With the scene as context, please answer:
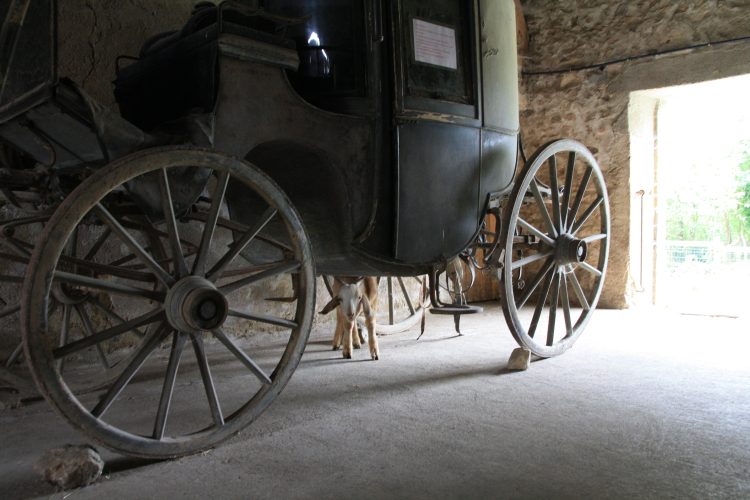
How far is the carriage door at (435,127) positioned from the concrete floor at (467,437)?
77cm

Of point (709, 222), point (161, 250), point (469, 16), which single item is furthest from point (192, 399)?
point (709, 222)

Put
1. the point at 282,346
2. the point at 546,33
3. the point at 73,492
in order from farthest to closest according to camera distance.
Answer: the point at 546,33 < the point at 282,346 < the point at 73,492

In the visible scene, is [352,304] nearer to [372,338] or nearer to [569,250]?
[372,338]

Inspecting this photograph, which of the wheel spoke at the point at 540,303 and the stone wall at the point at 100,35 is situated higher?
the stone wall at the point at 100,35

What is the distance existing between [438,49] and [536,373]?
1.84 meters

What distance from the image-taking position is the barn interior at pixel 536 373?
1.85m

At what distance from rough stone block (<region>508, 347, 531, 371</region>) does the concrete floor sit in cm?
7

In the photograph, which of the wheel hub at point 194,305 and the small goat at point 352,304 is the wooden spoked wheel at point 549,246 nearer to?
the small goat at point 352,304

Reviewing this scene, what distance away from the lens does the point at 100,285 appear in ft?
5.84

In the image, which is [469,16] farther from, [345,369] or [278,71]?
[345,369]

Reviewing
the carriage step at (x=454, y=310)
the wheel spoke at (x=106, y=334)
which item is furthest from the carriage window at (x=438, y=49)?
the wheel spoke at (x=106, y=334)

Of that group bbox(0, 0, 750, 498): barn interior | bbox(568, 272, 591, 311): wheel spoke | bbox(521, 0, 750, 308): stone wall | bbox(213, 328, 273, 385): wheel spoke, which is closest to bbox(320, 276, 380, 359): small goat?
bbox(0, 0, 750, 498): barn interior

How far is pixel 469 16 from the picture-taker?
2.96 m

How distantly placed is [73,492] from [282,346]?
2.32 meters
